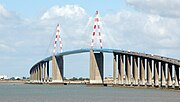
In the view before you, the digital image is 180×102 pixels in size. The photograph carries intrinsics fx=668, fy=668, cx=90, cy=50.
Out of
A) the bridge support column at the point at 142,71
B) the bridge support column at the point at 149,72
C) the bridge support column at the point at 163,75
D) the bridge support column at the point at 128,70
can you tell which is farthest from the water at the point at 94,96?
the bridge support column at the point at 128,70

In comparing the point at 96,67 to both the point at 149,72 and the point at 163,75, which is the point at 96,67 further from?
the point at 163,75

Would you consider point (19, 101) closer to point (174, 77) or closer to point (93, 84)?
point (174, 77)

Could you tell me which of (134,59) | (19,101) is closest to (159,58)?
(134,59)

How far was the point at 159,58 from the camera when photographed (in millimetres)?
143125

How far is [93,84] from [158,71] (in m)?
39.5

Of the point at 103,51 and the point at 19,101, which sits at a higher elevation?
the point at 103,51

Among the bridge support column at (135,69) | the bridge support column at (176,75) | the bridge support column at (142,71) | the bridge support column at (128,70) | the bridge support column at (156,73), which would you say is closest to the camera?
the bridge support column at (176,75)

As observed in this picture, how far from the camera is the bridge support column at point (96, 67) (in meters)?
181

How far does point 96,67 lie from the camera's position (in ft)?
597

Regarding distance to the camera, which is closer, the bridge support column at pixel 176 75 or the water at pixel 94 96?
the water at pixel 94 96

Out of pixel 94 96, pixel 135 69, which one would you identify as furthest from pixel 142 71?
pixel 94 96

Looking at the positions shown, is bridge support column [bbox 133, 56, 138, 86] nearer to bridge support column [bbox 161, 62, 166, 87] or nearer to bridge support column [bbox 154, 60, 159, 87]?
bridge support column [bbox 154, 60, 159, 87]

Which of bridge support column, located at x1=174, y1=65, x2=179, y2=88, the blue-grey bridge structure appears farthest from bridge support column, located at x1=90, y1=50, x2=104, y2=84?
bridge support column, located at x1=174, y1=65, x2=179, y2=88

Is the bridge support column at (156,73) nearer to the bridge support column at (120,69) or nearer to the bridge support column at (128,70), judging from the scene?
the bridge support column at (128,70)
